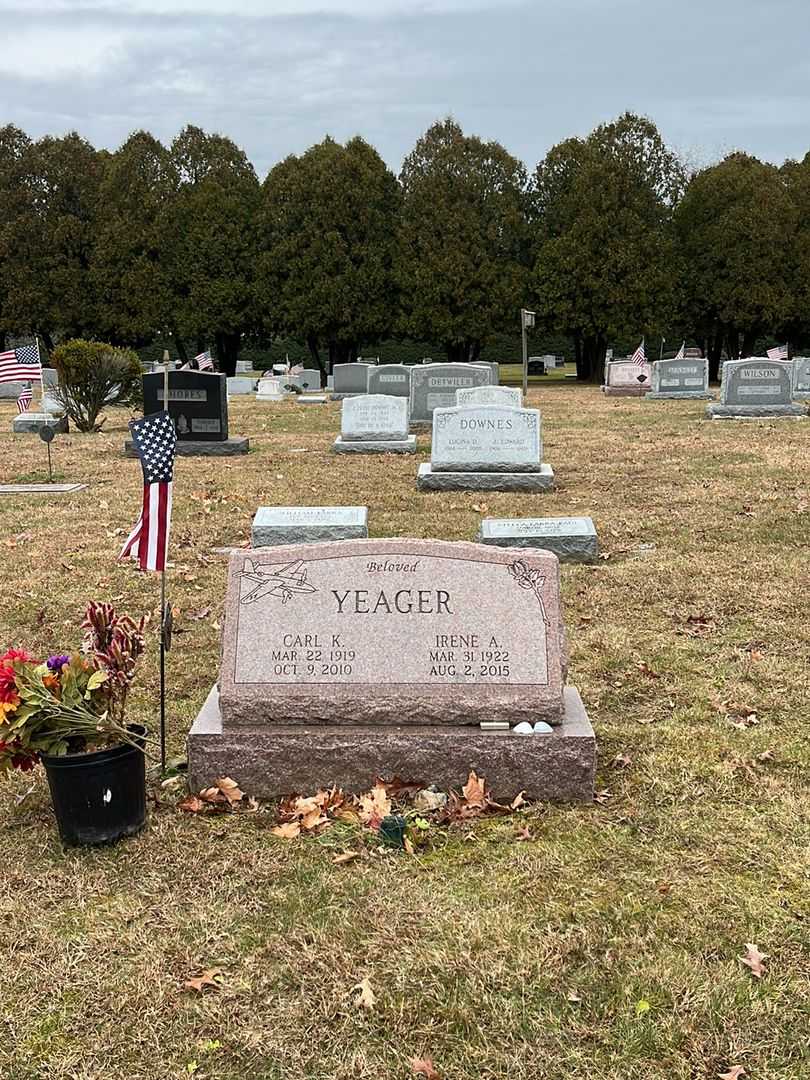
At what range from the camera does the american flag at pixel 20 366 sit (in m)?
19.1

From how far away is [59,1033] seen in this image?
3.02m

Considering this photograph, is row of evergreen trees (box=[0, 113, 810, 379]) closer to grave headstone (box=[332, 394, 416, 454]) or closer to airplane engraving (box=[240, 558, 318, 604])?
grave headstone (box=[332, 394, 416, 454])

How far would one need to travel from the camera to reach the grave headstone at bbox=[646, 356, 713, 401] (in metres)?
28.1

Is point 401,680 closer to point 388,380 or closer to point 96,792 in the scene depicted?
point 96,792

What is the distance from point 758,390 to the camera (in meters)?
21.2

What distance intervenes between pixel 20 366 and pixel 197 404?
4786 millimetres

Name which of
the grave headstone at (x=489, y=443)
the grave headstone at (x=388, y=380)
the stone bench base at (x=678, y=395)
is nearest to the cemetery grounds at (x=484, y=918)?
the grave headstone at (x=489, y=443)

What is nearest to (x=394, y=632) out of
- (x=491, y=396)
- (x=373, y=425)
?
(x=373, y=425)

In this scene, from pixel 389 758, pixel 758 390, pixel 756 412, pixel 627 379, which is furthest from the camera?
pixel 627 379

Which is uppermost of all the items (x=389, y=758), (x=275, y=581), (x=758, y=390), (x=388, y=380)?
(x=388, y=380)

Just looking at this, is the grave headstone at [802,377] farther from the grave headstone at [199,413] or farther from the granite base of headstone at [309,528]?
the granite base of headstone at [309,528]

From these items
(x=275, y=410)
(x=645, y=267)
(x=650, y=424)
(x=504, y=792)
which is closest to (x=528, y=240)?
(x=645, y=267)

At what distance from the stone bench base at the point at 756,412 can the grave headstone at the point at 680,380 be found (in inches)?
272

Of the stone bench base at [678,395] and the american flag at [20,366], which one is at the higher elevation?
the american flag at [20,366]
